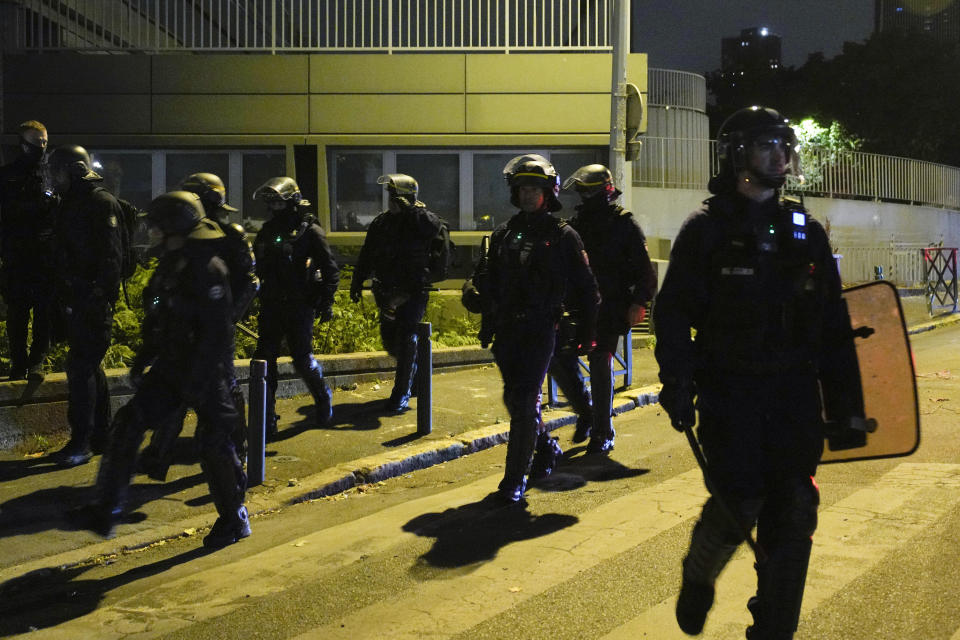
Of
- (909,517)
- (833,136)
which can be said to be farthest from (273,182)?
(833,136)

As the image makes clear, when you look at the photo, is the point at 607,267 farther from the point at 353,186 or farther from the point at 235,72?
the point at 235,72

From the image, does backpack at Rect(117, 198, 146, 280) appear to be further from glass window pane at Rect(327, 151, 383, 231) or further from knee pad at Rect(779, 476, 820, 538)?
glass window pane at Rect(327, 151, 383, 231)

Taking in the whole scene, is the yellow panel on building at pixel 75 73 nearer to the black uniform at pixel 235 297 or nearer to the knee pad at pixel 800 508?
the black uniform at pixel 235 297

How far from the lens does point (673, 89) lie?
2547cm

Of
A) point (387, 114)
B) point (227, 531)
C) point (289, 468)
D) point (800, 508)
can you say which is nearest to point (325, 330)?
point (289, 468)

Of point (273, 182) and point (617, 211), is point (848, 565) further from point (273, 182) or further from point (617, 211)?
point (273, 182)

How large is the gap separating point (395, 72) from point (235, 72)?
97.1 inches

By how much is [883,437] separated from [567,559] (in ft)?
6.08

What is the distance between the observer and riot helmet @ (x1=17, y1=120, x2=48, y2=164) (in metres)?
7.87

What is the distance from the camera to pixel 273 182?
27.3ft

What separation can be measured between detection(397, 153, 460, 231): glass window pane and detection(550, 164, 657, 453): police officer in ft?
32.0

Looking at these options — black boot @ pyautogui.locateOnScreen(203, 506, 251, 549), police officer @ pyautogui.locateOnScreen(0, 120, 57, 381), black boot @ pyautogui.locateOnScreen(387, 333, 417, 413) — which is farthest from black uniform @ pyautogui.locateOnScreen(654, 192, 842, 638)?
black boot @ pyautogui.locateOnScreen(387, 333, 417, 413)

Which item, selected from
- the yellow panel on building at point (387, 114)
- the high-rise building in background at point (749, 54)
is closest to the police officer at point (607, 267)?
the yellow panel on building at point (387, 114)

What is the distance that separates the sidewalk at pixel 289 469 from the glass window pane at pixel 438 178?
22.8 feet
